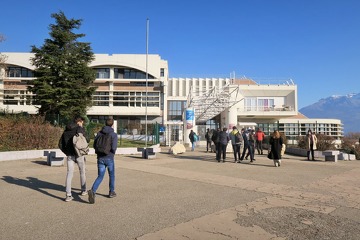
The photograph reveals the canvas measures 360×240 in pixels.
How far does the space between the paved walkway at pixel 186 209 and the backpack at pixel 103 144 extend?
3.56 ft

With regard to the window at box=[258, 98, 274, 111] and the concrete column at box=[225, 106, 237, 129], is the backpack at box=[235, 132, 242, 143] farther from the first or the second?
the window at box=[258, 98, 274, 111]

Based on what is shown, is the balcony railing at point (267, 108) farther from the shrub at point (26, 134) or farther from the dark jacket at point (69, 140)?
the dark jacket at point (69, 140)

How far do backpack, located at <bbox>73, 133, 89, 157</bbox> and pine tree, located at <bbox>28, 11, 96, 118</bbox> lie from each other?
2149 cm

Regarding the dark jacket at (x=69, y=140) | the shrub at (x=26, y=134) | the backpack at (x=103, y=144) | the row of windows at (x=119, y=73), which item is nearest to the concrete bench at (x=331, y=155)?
the backpack at (x=103, y=144)

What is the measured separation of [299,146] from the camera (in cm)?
2248

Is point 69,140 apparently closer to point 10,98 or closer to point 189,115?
point 189,115

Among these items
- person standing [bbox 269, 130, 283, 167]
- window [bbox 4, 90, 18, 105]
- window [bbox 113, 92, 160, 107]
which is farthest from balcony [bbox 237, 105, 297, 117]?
person standing [bbox 269, 130, 283, 167]

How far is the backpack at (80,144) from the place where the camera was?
6.71 m

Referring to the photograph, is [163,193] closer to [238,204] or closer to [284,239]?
[238,204]

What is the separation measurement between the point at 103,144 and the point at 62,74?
2334cm

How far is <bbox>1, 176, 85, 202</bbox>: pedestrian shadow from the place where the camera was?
752 cm

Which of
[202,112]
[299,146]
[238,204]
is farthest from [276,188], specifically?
[202,112]

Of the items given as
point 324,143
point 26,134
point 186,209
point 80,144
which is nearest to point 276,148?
point 186,209

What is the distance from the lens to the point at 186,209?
605 cm
